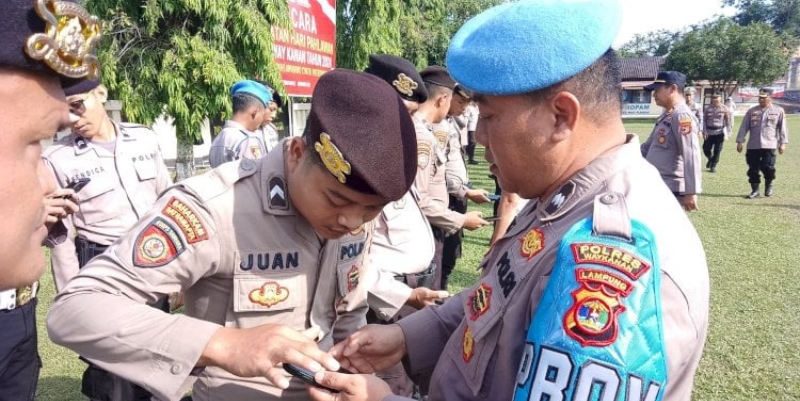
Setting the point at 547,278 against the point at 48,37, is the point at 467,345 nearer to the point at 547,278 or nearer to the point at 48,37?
the point at 547,278

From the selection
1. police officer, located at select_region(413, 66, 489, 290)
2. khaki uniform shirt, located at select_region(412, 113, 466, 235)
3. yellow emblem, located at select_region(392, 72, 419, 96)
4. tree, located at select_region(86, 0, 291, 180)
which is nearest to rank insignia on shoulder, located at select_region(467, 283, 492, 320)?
police officer, located at select_region(413, 66, 489, 290)

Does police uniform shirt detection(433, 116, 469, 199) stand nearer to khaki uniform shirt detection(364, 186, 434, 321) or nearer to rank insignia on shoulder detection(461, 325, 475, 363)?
khaki uniform shirt detection(364, 186, 434, 321)

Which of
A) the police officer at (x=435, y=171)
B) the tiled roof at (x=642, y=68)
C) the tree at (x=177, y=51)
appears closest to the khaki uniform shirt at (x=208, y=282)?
the police officer at (x=435, y=171)

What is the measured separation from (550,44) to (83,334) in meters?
1.34

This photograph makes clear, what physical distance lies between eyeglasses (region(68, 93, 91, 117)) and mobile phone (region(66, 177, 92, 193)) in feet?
1.40

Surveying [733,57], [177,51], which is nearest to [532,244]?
[177,51]

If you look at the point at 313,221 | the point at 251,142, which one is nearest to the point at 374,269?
the point at 313,221

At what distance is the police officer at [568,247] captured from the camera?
1018mm

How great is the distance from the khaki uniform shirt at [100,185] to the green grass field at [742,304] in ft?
3.69

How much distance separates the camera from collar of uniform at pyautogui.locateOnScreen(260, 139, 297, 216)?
1.68 metres

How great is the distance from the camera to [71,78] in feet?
3.33

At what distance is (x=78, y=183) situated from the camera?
364 centimetres

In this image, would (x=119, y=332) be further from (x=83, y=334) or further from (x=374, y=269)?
(x=374, y=269)

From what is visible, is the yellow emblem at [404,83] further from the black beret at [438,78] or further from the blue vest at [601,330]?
the blue vest at [601,330]
